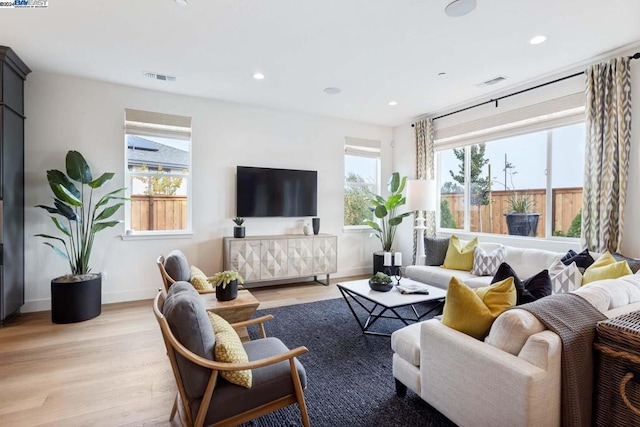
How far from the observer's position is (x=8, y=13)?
2600 millimetres

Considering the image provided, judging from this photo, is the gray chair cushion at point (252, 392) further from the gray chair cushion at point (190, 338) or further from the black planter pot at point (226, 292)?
the black planter pot at point (226, 292)

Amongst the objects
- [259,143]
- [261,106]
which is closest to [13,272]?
[259,143]

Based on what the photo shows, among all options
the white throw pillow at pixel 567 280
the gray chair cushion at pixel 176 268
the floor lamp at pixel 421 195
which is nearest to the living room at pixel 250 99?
the floor lamp at pixel 421 195

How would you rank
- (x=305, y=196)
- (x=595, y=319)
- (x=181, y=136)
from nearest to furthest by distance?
(x=595, y=319) < (x=181, y=136) < (x=305, y=196)

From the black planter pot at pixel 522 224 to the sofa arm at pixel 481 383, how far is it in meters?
3.15

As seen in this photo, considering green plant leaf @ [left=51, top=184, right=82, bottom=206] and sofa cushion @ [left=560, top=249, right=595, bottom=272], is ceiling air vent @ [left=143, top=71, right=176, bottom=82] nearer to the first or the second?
green plant leaf @ [left=51, top=184, right=82, bottom=206]

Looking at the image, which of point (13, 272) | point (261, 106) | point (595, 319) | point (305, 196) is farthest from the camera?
point (305, 196)

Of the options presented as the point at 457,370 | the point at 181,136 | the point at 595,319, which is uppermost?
the point at 181,136

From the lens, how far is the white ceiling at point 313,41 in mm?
2541

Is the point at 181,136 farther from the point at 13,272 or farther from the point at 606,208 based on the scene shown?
the point at 606,208

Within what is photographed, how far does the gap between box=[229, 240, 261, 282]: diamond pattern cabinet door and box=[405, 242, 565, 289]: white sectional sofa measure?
2.31 metres

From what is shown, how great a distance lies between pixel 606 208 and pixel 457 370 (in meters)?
2.92

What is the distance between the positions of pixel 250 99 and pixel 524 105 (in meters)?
3.78

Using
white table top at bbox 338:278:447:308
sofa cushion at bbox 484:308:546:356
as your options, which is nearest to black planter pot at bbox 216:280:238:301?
white table top at bbox 338:278:447:308
